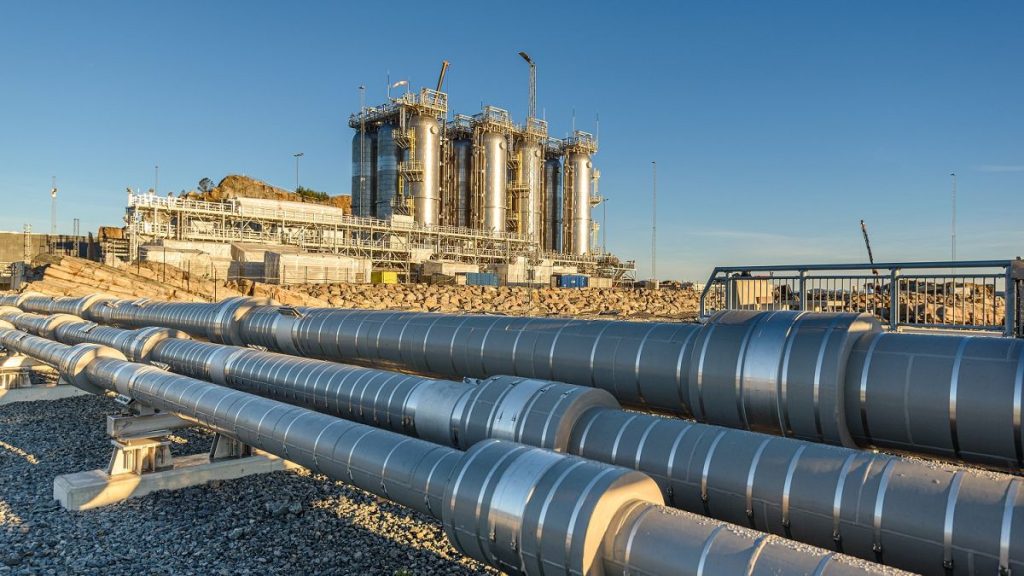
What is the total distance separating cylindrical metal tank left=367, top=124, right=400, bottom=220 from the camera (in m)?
78.5

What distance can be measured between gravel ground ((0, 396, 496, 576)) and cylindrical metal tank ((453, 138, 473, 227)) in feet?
247

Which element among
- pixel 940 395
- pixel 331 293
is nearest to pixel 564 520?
pixel 940 395

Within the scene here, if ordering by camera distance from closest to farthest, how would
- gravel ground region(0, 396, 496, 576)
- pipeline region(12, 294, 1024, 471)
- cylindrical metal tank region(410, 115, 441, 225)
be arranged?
pipeline region(12, 294, 1024, 471)
gravel ground region(0, 396, 496, 576)
cylindrical metal tank region(410, 115, 441, 225)

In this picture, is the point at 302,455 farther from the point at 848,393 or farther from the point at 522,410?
the point at 848,393

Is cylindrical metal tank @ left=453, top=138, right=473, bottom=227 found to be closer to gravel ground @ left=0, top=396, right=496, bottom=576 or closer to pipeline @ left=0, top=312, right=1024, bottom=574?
gravel ground @ left=0, top=396, right=496, bottom=576

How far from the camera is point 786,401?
7.45 m

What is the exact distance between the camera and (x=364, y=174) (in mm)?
82375

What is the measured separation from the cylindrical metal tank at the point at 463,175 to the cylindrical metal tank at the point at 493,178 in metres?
3.00

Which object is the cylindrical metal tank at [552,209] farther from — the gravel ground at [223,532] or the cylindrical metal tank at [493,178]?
the gravel ground at [223,532]

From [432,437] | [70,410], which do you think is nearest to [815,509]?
[432,437]

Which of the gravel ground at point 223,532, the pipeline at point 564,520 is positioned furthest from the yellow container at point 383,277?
the pipeline at point 564,520

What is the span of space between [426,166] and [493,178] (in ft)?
39.0

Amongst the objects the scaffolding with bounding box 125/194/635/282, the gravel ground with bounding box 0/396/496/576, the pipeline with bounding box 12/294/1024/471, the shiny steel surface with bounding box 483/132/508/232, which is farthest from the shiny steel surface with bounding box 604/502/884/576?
the shiny steel surface with bounding box 483/132/508/232

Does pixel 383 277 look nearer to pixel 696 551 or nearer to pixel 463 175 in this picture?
pixel 463 175
